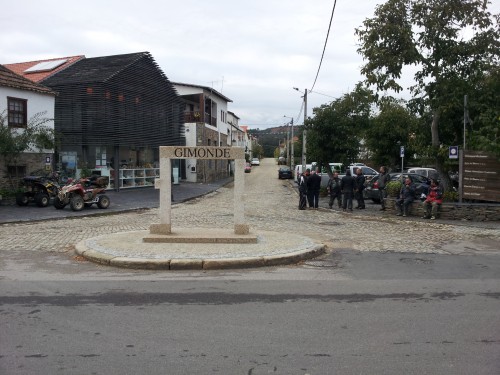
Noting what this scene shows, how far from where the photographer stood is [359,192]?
63.8 feet

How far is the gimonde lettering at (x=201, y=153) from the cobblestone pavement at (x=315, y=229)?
2969 mm

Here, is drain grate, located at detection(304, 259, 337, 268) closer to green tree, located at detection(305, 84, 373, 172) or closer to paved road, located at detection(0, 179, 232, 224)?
paved road, located at detection(0, 179, 232, 224)

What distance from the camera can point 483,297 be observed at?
21.6ft

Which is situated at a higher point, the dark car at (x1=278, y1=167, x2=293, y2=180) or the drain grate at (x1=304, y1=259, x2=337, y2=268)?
the dark car at (x1=278, y1=167, x2=293, y2=180)

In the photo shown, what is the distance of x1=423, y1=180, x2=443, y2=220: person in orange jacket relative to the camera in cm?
1617

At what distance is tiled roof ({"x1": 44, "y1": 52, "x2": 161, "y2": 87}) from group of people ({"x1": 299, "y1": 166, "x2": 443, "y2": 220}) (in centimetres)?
1357

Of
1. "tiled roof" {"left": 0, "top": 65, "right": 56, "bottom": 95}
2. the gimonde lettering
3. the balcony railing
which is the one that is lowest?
the gimonde lettering

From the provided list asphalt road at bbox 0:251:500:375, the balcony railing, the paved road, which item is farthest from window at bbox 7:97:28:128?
the balcony railing

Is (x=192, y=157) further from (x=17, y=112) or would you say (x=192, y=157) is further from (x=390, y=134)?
(x=390, y=134)

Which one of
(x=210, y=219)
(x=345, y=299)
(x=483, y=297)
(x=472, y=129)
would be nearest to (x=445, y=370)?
(x=345, y=299)

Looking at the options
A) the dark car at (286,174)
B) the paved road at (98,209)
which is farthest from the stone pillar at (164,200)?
the dark car at (286,174)

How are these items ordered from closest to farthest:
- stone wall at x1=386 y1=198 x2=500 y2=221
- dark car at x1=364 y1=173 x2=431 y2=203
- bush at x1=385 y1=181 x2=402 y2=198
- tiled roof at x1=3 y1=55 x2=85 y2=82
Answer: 1. stone wall at x1=386 y1=198 x2=500 y2=221
2. bush at x1=385 y1=181 x2=402 y2=198
3. dark car at x1=364 y1=173 x2=431 y2=203
4. tiled roof at x1=3 y1=55 x2=85 y2=82

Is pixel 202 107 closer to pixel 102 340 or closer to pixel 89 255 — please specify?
pixel 89 255

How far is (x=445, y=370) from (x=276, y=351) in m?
1.51
